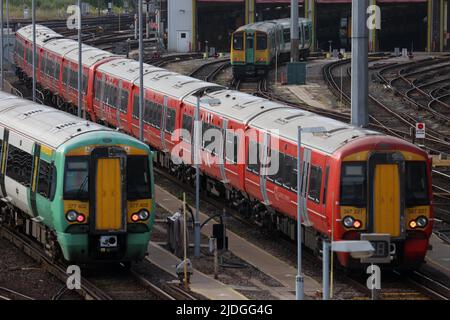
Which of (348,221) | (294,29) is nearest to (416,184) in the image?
(348,221)

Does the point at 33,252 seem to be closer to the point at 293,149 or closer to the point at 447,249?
the point at 293,149

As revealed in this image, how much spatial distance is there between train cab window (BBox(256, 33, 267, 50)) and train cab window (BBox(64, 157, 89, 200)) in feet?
151

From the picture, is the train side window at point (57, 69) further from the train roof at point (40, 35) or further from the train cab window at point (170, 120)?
the train cab window at point (170, 120)

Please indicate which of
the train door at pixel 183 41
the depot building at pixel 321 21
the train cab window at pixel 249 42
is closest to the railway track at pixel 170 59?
the train door at pixel 183 41

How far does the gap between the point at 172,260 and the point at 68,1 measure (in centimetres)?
10940

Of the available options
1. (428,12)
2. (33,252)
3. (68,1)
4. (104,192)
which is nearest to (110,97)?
(33,252)

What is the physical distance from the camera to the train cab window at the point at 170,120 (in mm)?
40688

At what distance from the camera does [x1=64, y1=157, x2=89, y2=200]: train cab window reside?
26.7 meters

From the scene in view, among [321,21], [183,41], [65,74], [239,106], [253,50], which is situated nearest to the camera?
[239,106]

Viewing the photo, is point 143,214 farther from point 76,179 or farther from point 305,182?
point 305,182

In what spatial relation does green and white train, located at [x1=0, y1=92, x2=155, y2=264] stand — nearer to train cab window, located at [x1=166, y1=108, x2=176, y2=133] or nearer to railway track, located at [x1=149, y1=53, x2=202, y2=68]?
train cab window, located at [x1=166, y1=108, x2=176, y2=133]

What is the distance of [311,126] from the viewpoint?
99.2 feet

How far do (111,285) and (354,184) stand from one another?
5223 millimetres

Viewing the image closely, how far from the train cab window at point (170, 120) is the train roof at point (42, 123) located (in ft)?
21.2
